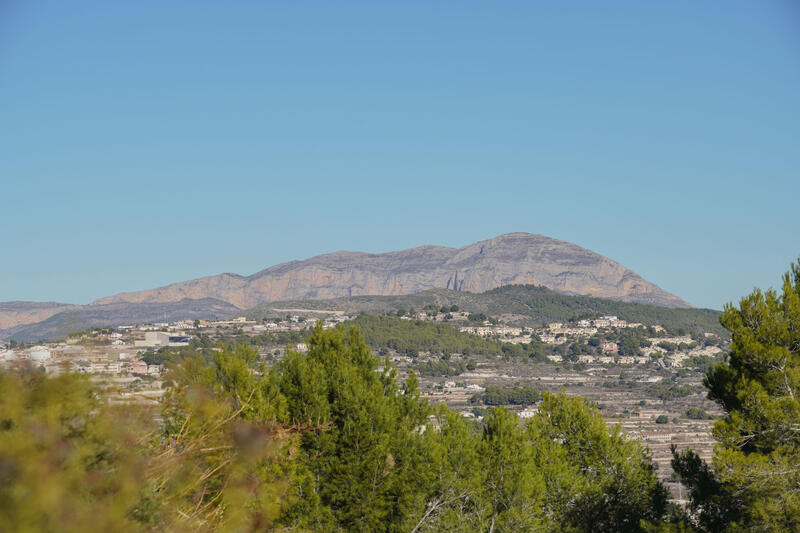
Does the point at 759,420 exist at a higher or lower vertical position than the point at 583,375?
higher

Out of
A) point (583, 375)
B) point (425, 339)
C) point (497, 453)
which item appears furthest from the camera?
point (425, 339)

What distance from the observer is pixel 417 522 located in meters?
17.9

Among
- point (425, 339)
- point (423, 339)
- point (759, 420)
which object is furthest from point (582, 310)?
point (759, 420)

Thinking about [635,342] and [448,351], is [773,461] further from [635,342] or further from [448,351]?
[635,342]

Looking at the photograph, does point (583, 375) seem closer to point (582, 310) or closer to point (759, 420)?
point (582, 310)

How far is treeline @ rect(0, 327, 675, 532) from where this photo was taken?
450 centimetres

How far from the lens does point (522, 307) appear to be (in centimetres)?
17488

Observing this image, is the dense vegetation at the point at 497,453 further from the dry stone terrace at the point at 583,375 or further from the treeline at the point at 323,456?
the dry stone terrace at the point at 583,375

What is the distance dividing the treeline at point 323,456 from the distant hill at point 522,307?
13006 centimetres

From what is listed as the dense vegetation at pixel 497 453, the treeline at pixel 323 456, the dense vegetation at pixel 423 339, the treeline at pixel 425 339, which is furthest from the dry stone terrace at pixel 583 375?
the treeline at pixel 323 456

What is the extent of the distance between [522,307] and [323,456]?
160 metres

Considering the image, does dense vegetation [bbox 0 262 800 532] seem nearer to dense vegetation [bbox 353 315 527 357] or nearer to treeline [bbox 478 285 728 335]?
dense vegetation [bbox 353 315 527 357]

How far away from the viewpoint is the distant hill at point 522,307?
516ft

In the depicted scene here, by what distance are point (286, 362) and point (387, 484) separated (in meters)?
4.08
